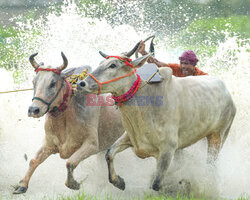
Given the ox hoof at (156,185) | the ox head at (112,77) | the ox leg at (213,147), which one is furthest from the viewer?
the ox leg at (213,147)

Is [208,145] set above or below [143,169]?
above

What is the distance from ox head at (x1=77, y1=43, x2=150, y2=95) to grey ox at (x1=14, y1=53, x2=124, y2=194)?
72 cm

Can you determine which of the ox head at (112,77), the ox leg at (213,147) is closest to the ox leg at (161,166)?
the ox head at (112,77)

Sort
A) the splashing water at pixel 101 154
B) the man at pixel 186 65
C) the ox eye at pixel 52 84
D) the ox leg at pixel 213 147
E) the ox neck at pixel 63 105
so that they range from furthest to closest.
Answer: the man at pixel 186 65, the ox leg at pixel 213 147, the splashing water at pixel 101 154, the ox neck at pixel 63 105, the ox eye at pixel 52 84

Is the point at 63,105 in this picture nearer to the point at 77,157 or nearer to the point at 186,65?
the point at 77,157

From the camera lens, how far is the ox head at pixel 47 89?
459 centimetres

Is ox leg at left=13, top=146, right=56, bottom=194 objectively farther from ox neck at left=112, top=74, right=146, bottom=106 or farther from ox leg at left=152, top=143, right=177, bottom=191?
ox leg at left=152, top=143, right=177, bottom=191

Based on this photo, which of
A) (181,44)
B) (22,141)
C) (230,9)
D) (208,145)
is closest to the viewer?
(208,145)

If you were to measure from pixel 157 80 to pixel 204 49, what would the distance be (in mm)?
12026

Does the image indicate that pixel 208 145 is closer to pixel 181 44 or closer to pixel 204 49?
pixel 204 49

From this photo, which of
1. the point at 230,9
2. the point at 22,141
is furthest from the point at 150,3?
the point at 22,141

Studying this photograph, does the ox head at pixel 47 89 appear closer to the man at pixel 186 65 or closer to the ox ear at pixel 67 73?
the ox ear at pixel 67 73

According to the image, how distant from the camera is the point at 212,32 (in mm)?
18828

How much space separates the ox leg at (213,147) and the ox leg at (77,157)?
1.36m
